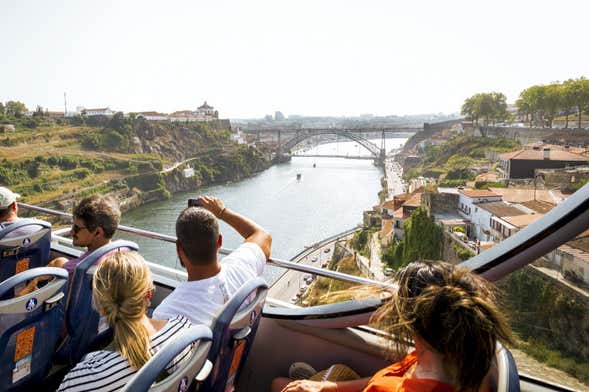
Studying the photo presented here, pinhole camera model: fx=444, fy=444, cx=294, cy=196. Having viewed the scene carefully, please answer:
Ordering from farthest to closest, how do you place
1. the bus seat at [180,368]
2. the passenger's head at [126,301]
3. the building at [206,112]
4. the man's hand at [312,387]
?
the building at [206,112] → the man's hand at [312,387] → the passenger's head at [126,301] → the bus seat at [180,368]

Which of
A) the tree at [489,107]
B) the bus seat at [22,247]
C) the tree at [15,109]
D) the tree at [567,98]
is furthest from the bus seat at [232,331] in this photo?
the tree at [15,109]

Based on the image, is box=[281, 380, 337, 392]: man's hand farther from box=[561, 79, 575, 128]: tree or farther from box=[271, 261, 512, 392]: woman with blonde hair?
box=[561, 79, 575, 128]: tree

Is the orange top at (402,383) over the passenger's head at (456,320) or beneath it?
beneath

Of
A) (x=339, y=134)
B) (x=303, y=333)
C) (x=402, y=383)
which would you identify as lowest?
(x=303, y=333)

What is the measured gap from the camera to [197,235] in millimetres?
777

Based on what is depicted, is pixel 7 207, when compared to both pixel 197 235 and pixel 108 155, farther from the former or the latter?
pixel 108 155

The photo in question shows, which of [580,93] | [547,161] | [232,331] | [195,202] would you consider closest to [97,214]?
[195,202]

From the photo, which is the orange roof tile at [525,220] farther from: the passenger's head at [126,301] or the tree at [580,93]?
the tree at [580,93]

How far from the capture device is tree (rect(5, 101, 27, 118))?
3512 centimetres

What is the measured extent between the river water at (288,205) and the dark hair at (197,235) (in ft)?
42.5

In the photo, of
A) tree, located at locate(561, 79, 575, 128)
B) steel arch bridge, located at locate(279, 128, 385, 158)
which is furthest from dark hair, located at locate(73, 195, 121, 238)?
steel arch bridge, located at locate(279, 128, 385, 158)

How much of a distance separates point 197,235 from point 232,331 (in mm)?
203

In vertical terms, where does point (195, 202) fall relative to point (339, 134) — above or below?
below

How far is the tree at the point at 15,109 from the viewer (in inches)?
1383
